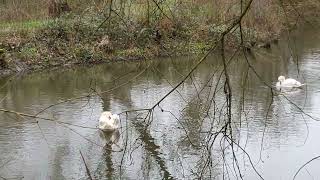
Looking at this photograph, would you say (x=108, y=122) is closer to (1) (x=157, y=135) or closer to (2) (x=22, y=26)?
(1) (x=157, y=135)

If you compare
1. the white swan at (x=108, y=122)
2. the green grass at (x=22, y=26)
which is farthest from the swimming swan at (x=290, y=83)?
the green grass at (x=22, y=26)

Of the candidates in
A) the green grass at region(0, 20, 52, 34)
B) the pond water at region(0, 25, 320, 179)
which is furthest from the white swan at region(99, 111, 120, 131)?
the green grass at region(0, 20, 52, 34)

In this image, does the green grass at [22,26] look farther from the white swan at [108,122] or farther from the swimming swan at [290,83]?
the white swan at [108,122]

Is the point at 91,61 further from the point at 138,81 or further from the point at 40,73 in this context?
the point at 138,81

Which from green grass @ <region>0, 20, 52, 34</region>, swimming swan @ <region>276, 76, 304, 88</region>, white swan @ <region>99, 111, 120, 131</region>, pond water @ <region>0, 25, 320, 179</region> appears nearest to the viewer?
pond water @ <region>0, 25, 320, 179</region>

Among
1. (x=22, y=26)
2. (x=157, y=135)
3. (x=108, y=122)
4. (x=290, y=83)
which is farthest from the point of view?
(x=22, y=26)

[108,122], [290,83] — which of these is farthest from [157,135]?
[290,83]

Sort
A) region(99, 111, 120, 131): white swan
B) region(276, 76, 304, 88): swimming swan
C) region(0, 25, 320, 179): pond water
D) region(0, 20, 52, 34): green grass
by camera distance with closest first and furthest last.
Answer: region(0, 25, 320, 179): pond water < region(99, 111, 120, 131): white swan < region(276, 76, 304, 88): swimming swan < region(0, 20, 52, 34): green grass

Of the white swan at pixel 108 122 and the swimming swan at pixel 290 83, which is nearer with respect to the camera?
the white swan at pixel 108 122

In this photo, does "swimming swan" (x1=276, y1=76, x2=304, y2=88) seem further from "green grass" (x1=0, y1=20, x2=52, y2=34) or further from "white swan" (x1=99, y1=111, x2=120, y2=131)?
"green grass" (x1=0, y1=20, x2=52, y2=34)

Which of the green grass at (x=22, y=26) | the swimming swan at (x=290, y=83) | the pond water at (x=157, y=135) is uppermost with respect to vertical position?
the green grass at (x=22, y=26)

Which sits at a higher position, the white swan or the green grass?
the green grass

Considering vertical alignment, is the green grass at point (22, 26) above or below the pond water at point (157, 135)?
above

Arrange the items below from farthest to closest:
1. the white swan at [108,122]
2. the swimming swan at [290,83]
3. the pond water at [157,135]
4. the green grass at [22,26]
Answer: the green grass at [22,26], the swimming swan at [290,83], the white swan at [108,122], the pond water at [157,135]
